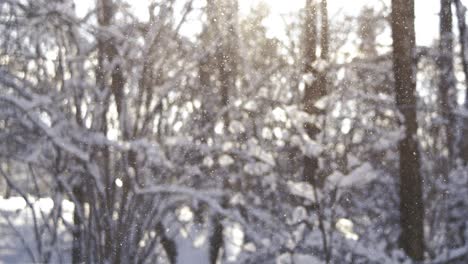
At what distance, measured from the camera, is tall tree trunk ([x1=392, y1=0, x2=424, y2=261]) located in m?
6.07

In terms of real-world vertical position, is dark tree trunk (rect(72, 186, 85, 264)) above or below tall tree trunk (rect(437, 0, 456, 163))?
below

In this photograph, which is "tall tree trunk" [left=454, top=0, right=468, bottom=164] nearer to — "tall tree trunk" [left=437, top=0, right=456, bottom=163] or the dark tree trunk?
"tall tree trunk" [left=437, top=0, right=456, bottom=163]

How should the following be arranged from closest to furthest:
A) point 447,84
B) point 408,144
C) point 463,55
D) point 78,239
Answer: point 78,239, point 408,144, point 463,55, point 447,84

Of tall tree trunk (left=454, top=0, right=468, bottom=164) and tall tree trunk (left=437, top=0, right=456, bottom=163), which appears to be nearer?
tall tree trunk (left=454, top=0, right=468, bottom=164)

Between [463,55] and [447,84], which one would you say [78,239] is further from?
[447,84]

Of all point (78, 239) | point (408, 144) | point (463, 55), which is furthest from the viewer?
point (463, 55)

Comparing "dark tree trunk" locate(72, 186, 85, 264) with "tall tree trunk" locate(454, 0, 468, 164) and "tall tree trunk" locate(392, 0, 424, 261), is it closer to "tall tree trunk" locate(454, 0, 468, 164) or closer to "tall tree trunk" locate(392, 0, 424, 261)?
"tall tree trunk" locate(392, 0, 424, 261)

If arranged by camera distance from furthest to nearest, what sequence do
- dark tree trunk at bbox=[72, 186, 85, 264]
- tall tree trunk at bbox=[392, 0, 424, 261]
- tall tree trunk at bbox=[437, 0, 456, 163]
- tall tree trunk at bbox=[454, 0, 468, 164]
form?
tall tree trunk at bbox=[437, 0, 456, 163], tall tree trunk at bbox=[454, 0, 468, 164], tall tree trunk at bbox=[392, 0, 424, 261], dark tree trunk at bbox=[72, 186, 85, 264]

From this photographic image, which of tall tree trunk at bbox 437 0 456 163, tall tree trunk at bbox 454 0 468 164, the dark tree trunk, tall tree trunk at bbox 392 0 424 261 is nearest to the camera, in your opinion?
the dark tree trunk

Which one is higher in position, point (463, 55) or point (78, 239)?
point (463, 55)

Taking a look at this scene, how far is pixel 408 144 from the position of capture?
6.16 metres

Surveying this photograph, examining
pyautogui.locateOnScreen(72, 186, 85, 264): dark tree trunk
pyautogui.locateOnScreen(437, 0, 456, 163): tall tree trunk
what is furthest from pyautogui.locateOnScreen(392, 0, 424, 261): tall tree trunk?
pyautogui.locateOnScreen(72, 186, 85, 264): dark tree trunk

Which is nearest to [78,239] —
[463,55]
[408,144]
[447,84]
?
[408,144]

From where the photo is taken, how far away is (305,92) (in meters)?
8.77
